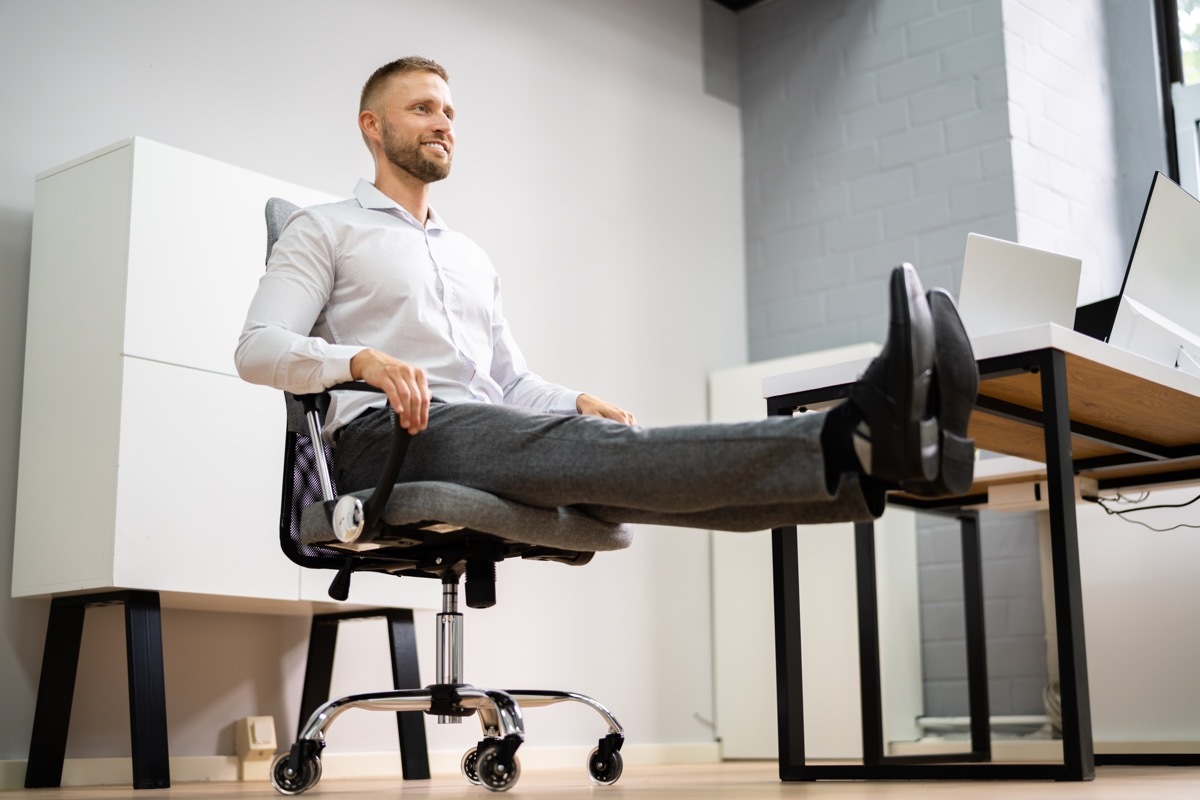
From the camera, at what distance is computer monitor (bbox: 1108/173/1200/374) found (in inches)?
106

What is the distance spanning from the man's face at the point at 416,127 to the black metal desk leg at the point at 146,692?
3.44ft

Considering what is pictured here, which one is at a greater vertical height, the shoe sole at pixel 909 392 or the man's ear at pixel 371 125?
the man's ear at pixel 371 125

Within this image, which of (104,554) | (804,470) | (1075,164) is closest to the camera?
(804,470)

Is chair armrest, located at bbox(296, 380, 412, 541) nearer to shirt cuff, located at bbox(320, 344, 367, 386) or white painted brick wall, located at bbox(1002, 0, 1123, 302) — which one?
shirt cuff, located at bbox(320, 344, 367, 386)

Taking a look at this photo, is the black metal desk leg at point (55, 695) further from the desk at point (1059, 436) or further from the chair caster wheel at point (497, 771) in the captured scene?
the desk at point (1059, 436)

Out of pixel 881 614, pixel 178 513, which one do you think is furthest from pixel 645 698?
pixel 178 513

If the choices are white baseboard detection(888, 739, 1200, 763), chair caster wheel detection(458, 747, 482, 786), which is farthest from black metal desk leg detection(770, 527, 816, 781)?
white baseboard detection(888, 739, 1200, 763)

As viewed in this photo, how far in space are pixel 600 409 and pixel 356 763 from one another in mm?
1561

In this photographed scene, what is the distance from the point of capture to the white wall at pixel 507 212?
3035 millimetres

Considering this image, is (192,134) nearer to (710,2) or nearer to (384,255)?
(384,255)

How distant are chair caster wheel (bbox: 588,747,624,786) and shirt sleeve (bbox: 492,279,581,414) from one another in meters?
0.65

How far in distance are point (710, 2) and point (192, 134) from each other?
2451 mm

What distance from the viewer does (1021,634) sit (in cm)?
402

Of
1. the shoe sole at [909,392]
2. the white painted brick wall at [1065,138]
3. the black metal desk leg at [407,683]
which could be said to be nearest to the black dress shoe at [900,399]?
the shoe sole at [909,392]
